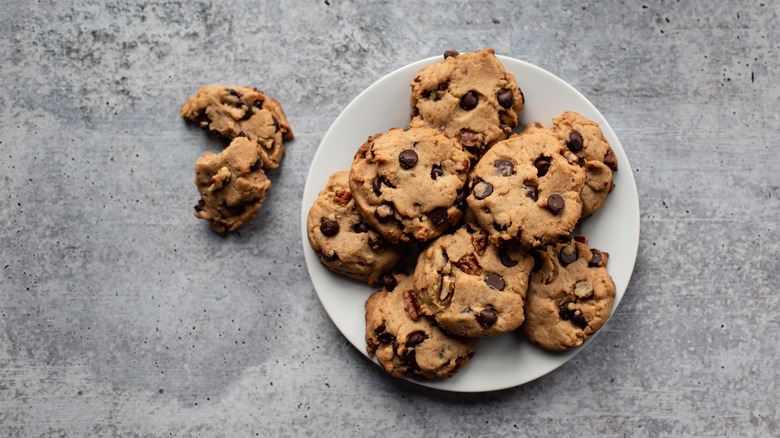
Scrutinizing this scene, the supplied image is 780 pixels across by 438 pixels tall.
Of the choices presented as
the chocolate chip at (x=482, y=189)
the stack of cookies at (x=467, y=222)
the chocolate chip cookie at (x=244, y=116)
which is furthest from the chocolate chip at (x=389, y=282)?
the chocolate chip cookie at (x=244, y=116)

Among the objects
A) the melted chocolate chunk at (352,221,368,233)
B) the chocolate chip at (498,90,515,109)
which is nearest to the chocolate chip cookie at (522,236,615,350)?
Answer: the chocolate chip at (498,90,515,109)

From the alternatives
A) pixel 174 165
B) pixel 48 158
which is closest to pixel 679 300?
pixel 174 165

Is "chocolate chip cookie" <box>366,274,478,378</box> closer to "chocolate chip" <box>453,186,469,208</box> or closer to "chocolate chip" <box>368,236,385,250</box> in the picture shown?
"chocolate chip" <box>368,236,385,250</box>

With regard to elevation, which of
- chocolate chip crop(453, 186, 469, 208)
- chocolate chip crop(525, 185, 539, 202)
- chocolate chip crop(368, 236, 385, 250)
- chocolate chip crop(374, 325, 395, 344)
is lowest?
chocolate chip crop(374, 325, 395, 344)

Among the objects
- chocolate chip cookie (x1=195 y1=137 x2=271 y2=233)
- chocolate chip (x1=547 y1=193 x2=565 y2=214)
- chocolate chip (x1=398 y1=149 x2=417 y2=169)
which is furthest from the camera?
chocolate chip cookie (x1=195 y1=137 x2=271 y2=233)

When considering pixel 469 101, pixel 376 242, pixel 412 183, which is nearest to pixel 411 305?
pixel 376 242

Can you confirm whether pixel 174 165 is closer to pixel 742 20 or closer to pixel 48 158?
pixel 48 158

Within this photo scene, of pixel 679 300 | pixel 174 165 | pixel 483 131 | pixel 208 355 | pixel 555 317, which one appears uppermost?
pixel 483 131

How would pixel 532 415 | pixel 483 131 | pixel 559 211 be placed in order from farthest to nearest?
1. pixel 532 415
2. pixel 483 131
3. pixel 559 211
